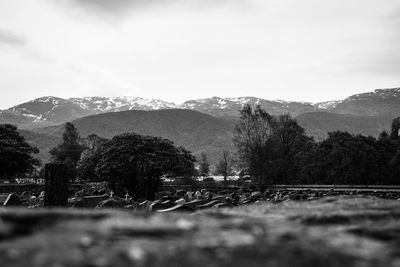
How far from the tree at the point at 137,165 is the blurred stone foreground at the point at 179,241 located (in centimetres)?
3123

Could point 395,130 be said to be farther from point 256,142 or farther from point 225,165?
point 225,165

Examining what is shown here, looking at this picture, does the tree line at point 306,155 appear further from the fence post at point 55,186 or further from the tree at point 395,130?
the fence post at point 55,186

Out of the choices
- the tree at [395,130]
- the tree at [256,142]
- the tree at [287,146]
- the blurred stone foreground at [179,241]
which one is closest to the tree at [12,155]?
the tree at [256,142]

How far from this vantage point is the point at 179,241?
1.87 metres

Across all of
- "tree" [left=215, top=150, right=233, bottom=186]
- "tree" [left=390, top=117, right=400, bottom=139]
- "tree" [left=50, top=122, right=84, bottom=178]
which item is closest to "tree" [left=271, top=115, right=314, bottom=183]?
"tree" [left=215, top=150, right=233, bottom=186]

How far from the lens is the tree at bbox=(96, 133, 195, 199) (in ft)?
111

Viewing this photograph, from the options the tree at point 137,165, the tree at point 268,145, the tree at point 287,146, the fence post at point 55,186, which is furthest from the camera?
the tree at point 268,145

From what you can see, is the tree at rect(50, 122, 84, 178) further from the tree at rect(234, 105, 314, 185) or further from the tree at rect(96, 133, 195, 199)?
the tree at rect(96, 133, 195, 199)

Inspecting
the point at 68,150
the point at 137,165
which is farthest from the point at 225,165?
the point at 68,150

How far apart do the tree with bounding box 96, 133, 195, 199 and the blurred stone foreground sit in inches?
1230

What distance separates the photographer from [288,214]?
9.36ft

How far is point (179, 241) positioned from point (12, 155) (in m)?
54.2

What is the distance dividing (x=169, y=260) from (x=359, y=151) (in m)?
51.7

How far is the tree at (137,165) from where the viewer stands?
3369cm
